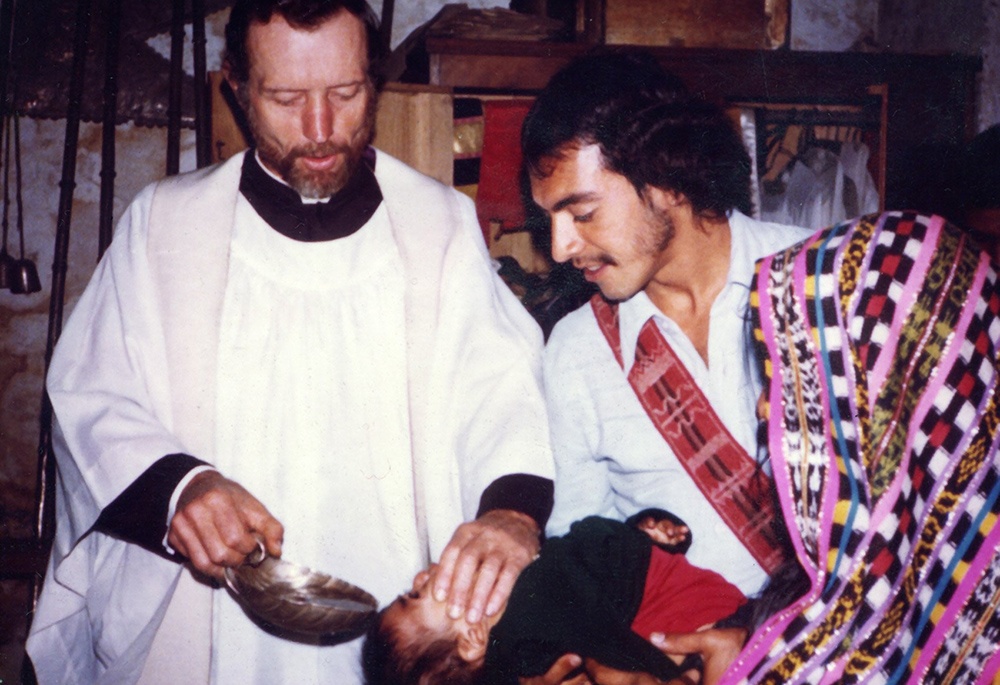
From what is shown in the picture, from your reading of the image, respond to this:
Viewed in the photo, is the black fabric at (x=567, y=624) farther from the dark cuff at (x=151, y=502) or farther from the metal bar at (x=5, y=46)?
the metal bar at (x=5, y=46)

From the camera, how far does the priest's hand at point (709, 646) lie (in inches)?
52.4

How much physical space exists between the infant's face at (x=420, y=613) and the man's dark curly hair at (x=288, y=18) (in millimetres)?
1037

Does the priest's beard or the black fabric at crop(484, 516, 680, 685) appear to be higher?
the priest's beard

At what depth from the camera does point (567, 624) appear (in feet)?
4.33

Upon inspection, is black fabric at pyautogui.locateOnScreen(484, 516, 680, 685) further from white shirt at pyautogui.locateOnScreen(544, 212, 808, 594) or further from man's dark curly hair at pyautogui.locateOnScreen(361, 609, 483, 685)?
white shirt at pyautogui.locateOnScreen(544, 212, 808, 594)

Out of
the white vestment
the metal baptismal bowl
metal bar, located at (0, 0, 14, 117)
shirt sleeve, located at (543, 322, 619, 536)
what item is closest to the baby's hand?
shirt sleeve, located at (543, 322, 619, 536)

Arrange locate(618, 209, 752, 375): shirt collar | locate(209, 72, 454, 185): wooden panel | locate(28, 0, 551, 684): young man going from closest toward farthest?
locate(28, 0, 551, 684): young man → locate(618, 209, 752, 375): shirt collar → locate(209, 72, 454, 185): wooden panel

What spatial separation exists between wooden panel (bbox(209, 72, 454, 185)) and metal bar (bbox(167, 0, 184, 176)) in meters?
0.75

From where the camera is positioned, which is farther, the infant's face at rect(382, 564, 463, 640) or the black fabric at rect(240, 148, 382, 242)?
the black fabric at rect(240, 148, 382, 242)

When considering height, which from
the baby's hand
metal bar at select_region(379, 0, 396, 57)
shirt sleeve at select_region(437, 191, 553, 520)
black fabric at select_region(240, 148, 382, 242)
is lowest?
the baby's hand

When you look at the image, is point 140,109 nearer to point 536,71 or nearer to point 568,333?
point 536,71

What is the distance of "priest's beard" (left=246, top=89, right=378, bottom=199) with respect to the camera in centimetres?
162

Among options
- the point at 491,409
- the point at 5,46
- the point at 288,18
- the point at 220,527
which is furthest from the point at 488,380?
the point at 5,46

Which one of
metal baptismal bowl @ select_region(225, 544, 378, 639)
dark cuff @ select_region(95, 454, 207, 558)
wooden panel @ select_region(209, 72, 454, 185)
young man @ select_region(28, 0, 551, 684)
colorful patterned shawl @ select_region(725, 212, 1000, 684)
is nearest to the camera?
colorful patterned shawl @ select_region(725, 212, 1000, 684)
